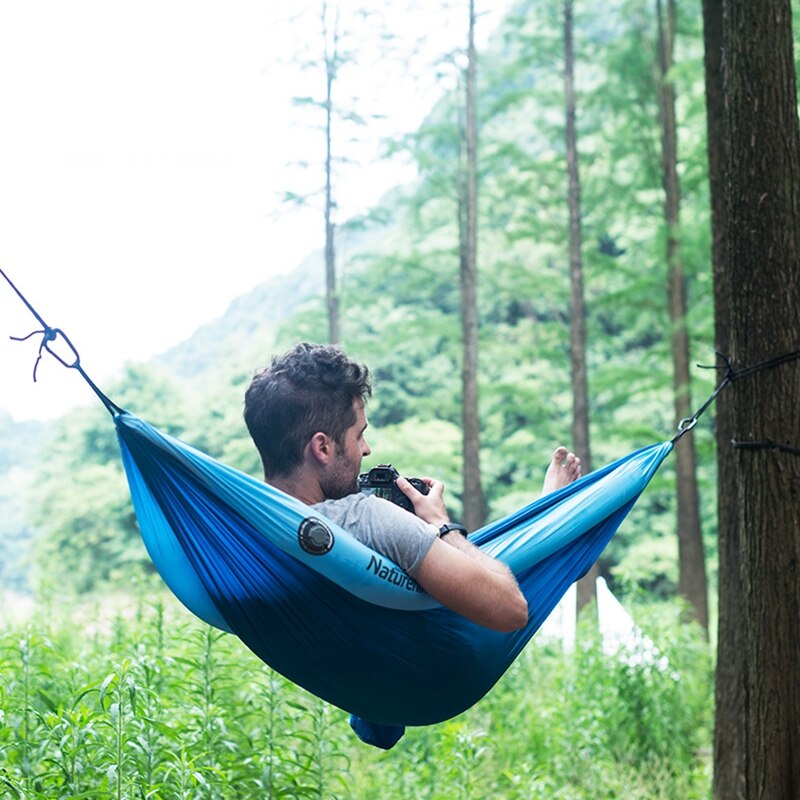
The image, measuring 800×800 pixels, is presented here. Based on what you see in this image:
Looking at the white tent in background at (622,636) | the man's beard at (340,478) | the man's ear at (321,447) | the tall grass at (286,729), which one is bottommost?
the tall grass at (286,729)

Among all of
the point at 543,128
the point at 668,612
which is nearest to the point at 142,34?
the point at 543,128

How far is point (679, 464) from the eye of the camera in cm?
807

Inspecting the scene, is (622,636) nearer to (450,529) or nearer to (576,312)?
(450,529)

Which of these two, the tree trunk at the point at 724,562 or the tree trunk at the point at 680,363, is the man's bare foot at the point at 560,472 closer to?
the tree trunk at the point at 724,562

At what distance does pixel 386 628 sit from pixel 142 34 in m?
19.2

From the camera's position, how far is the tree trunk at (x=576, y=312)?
9.18 meters

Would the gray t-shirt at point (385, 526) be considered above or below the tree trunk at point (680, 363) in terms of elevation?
below

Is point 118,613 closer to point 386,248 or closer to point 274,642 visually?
point 274,642

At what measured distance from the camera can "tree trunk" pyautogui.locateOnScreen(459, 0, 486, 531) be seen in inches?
374

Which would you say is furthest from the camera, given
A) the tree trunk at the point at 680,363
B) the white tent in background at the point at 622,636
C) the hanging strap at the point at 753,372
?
the tree trunk at the point at 680,363

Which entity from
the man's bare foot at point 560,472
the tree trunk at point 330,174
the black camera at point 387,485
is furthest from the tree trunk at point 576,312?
the black camera at point 387,485

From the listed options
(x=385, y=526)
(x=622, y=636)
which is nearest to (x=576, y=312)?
(x=622, y=636)

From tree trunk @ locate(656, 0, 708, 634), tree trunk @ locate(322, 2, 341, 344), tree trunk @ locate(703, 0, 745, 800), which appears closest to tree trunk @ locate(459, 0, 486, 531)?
tree trunk @ locate(322, 2, 341, 344)

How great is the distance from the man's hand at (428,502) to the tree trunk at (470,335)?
24.3 ft
